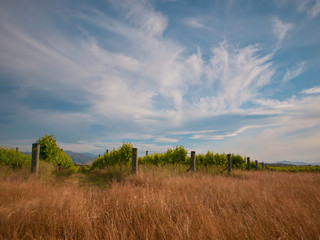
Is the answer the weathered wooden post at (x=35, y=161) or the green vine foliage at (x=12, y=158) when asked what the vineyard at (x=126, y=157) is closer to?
the green vine foliage at (x=12, y=158)

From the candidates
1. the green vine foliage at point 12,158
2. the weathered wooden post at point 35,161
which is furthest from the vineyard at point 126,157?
the weathered wooden post at point 35,161

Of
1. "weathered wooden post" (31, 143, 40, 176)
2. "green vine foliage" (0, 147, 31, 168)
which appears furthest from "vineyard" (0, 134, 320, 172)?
"weathered wooden post" (31, 143, 40, 176)

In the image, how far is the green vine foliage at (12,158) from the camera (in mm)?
12963

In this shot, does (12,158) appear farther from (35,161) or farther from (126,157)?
(126,157)

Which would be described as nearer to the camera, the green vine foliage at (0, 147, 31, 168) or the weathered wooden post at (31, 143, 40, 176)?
the weathered wooden post at (31, 143, 40, 176)

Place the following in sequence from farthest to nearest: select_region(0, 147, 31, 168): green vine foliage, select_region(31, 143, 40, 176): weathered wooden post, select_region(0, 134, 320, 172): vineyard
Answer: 1. select_region(0, 134, 320, 172): vineyard
2. select_region(0, 147, 31, 168): green vine foliage
3. select_region(31, 143, 40, 176): weathered wooden post

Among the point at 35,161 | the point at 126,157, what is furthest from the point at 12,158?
the point at 126,157

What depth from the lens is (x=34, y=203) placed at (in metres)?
3.23

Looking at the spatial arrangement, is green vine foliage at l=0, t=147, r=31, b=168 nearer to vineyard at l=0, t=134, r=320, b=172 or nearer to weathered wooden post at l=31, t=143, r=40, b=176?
vineyard at l=0, t=134, r=320, b=172

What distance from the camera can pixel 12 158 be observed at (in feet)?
45.0

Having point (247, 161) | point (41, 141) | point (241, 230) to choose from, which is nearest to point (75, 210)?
point (241, 230)

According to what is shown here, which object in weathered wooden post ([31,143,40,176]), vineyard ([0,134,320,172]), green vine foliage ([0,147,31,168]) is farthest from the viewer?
vineyard ([0,134,320,172])

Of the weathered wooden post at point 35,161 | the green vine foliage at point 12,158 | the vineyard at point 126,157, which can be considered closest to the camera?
the weathered wooden post at point 35,161

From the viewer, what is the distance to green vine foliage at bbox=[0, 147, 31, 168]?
1296 cm
